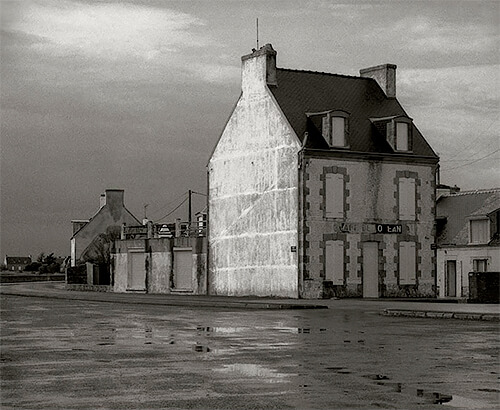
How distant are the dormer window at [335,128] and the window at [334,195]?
4.86 feet

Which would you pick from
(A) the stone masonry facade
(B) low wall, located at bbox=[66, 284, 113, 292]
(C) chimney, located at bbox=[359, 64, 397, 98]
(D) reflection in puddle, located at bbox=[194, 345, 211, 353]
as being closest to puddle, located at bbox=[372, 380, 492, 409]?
(D) reflection in puddle, located at bbox=[194, 345, 211, 353]

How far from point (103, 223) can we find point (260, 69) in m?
32.9


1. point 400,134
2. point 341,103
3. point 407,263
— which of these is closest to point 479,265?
point 407,263

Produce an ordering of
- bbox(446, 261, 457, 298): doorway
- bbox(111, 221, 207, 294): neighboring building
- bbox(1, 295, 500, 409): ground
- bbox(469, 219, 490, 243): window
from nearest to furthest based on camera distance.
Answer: bbox(1, 295, 500, 409): ground < bbox(111, 221, 207, 294): neighboring building < bbox(469, 219, 490, 243): window < bbox(446, 261, 457, 298): doorway

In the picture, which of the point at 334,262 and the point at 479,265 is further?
the point at 479,265

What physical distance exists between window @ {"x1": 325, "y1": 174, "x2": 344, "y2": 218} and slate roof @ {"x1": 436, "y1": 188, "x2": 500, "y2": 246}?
10529 mm

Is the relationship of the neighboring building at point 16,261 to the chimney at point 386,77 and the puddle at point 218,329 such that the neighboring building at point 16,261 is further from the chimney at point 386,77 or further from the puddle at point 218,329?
the puddle at point 218,329

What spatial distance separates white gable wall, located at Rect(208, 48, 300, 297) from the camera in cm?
4041

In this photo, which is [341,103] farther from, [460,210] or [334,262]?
[460,210]

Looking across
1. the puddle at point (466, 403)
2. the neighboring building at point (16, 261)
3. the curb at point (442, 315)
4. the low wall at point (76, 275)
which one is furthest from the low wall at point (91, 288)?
the neighboring building at point (16, 261)

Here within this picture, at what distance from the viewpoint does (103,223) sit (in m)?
72.2

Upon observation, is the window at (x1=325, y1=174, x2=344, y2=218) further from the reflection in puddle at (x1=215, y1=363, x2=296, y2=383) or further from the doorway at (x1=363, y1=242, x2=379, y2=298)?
the reflection in puddle at (x1=215, y1=363, x2=296, y2=383)

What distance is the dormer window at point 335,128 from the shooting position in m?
40.4

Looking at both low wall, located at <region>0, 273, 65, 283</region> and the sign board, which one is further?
low wall, located at <region>0, 273, 65, 283</region>
